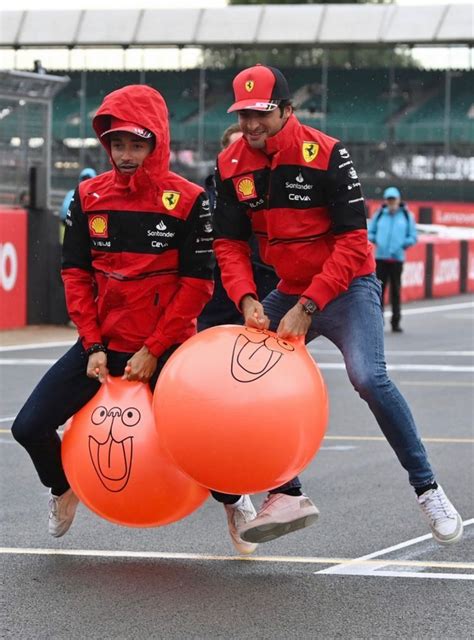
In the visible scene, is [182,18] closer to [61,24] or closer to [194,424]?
[61,24]

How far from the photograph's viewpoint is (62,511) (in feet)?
19.9

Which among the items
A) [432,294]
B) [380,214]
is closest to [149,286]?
[380,214]

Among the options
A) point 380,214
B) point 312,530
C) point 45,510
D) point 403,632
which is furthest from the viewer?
point 380,214

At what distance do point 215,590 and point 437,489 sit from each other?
1076 millimetres

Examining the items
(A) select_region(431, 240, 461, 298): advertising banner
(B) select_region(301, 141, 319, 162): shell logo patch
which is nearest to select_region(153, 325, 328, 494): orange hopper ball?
(B) select_region(301, 141, 319, 162): shell logo patch

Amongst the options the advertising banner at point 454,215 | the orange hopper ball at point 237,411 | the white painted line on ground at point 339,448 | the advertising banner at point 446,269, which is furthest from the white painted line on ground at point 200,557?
the advertising banner at point 454,215

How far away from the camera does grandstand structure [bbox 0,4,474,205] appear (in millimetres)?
52000

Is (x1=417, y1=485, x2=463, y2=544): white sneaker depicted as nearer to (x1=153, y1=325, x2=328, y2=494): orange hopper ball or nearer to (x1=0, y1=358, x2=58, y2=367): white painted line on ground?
(x1=153, y1=325, x2=328, y2=494): orange hopper ball

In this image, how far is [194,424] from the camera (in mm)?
5191

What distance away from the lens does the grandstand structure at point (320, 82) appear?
171 ft

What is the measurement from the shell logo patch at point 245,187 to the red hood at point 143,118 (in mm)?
305

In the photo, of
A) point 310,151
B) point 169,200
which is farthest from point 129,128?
point 310,151

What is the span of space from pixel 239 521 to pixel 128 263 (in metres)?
1.20

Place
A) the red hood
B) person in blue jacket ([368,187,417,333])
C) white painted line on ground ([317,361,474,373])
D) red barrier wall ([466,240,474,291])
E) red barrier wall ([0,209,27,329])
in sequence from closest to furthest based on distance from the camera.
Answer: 1. the red hood
2. white painted line on ground ([317,361,474,373])
3. red barrier wall ([0,209,27,329])
4. person in blue jacket ([368,187,417,333])
5. red barrier wall ([466,240,474,291])
